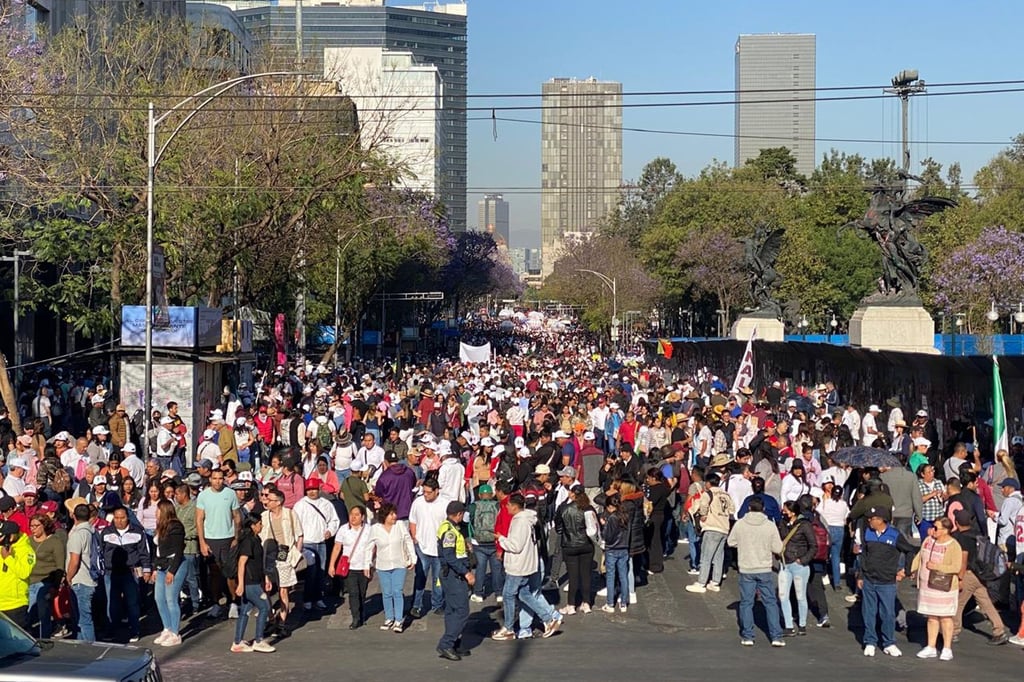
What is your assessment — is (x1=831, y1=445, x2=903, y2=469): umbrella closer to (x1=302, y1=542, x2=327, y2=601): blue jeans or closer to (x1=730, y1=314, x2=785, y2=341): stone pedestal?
(x1=302, y1=542, x2=327, y2=601): blue jeans

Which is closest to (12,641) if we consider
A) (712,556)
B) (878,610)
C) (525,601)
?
(525,601)

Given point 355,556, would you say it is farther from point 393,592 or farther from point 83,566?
point 83,566

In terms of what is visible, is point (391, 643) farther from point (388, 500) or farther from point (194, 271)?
point (194, 271)

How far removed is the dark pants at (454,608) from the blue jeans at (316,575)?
210 cm

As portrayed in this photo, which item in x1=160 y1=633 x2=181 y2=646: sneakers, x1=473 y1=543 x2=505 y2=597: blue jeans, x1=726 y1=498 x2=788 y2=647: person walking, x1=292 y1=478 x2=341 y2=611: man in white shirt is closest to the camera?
x1=160 y1=633 x2=181 y2=646: sneakers

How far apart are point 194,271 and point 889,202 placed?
59.2 feet

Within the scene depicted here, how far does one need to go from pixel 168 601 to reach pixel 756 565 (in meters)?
5.21

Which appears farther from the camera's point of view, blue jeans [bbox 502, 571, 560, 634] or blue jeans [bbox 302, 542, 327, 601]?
blue jeans [bbox 302, 542, 327, 601]

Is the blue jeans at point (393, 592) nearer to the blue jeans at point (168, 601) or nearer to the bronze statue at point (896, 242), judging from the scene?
the blue jeans at point (168, 601)

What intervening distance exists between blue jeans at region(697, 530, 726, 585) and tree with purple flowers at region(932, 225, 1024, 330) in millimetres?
56212

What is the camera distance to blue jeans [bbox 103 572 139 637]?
13297 mm

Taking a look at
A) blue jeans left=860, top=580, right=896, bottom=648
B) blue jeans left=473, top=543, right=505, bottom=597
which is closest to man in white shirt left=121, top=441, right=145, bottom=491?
blue jeans left=473, top=543, right=505, bottom=597

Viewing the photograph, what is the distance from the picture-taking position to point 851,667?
1241 cm

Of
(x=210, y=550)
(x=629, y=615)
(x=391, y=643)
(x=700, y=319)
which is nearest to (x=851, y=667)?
(x=629, y=615)
